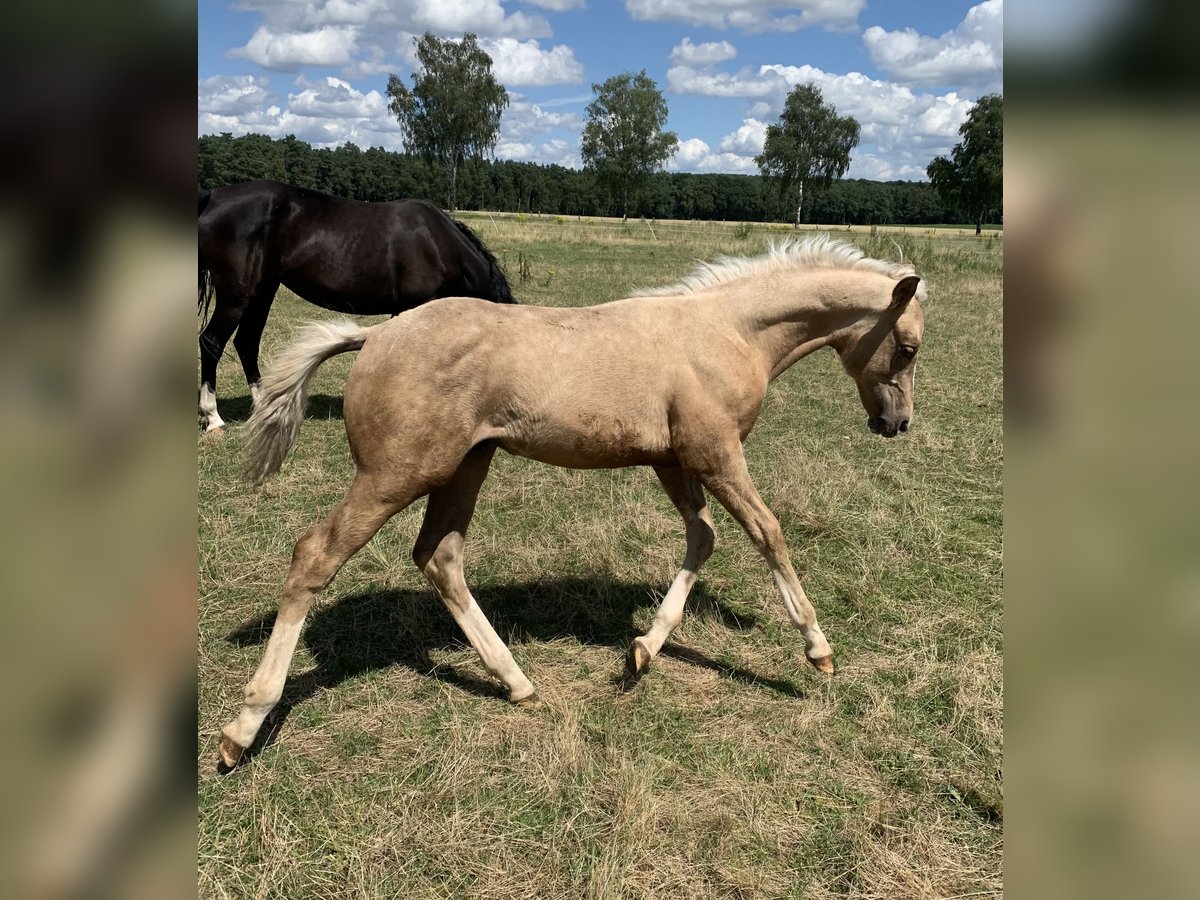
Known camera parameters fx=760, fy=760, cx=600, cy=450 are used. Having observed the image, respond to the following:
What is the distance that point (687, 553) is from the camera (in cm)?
404

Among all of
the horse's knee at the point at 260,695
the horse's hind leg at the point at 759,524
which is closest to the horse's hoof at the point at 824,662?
the horse's hind leg at the point at 759,524

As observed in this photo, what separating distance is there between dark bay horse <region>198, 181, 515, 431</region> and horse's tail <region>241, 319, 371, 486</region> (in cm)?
470

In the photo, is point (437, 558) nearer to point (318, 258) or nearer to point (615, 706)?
point (615, 706)

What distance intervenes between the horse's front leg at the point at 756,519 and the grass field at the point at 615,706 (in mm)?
209

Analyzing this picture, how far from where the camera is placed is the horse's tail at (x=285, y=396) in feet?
10.9

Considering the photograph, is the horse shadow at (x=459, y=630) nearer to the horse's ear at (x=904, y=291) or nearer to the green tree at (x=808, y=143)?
the horse's ear at (x=904, y=291)

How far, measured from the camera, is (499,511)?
5.72 m

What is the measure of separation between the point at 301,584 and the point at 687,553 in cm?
192

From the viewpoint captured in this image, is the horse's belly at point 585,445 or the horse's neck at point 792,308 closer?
the horse's belly at point 585,445
